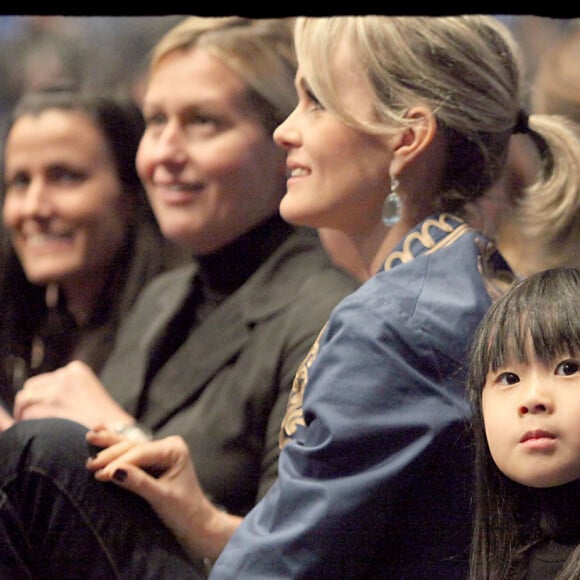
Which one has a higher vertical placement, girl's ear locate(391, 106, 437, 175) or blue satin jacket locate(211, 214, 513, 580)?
girl's ear locate(391, 106, 437, 175)

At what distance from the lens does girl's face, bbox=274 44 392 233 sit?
141 centimetres

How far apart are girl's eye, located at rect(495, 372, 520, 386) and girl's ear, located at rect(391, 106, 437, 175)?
329 mm

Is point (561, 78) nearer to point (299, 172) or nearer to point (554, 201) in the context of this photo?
point (554, 201)

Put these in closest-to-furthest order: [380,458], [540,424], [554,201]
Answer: [540,424], [380,458], [554,201]

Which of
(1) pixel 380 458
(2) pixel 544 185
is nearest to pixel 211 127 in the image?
(2) pixel 544 185

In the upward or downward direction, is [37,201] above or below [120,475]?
above

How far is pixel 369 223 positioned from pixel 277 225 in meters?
0.16

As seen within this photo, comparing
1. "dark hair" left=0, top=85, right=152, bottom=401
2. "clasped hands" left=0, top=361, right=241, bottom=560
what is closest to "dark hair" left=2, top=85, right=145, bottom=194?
"dark hair" left=0, top=85, right=152, bottom=401

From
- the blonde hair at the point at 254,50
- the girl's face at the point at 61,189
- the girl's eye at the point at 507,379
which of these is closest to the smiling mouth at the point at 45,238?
the girl's face at the point at 61,189

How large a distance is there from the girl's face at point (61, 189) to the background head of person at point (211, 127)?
0.08 metres

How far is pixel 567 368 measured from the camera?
3.73 ft

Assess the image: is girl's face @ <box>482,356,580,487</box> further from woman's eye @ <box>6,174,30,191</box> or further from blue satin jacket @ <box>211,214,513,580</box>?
woman's eye @ <box>6,174,30,191</box>

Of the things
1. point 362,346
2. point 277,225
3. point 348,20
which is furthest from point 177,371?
point 348,20

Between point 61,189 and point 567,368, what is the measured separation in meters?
0.76
